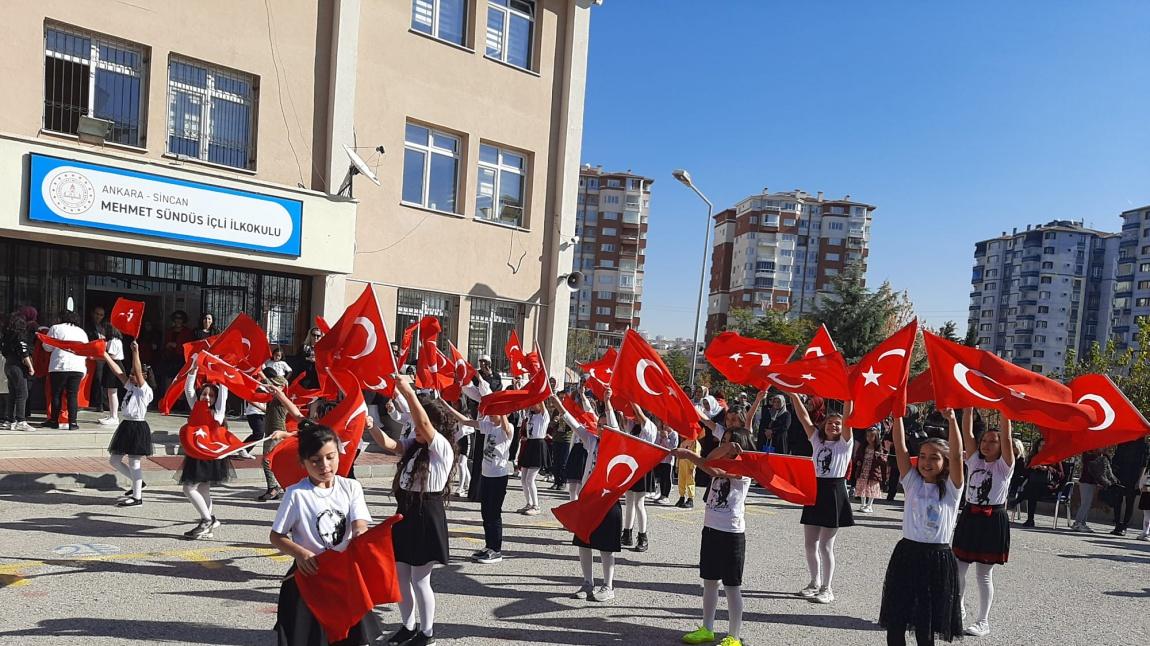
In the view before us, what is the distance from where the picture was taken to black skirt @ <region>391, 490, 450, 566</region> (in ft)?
19.7

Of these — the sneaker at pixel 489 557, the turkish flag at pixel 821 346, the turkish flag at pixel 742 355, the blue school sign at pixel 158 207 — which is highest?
the blue school sign at pixel 158 207

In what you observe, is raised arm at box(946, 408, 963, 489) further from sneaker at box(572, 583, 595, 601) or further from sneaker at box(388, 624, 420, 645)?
sneaker at box(388, 624, 420, 645)

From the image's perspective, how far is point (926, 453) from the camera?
5809 mm

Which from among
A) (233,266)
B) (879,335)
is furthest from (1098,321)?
(233,266)

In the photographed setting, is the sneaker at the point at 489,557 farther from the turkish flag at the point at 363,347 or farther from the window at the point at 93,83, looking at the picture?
the window at the point at 93,83

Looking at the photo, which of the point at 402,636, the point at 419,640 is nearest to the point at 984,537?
the point at 419,640

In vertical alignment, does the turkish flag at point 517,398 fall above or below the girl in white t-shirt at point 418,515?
above

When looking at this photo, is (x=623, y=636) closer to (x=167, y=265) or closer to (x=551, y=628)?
(x=551, y=628)

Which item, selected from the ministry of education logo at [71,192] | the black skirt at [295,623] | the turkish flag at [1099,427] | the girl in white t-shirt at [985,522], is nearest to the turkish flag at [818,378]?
the girl in white t-shirt at [985,522]

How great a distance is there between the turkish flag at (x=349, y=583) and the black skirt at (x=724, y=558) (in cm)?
276

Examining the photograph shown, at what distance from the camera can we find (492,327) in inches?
822

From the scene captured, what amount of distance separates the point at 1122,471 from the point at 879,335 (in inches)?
948

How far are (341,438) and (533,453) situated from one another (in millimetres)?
5921

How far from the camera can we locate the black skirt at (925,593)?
5.64m
